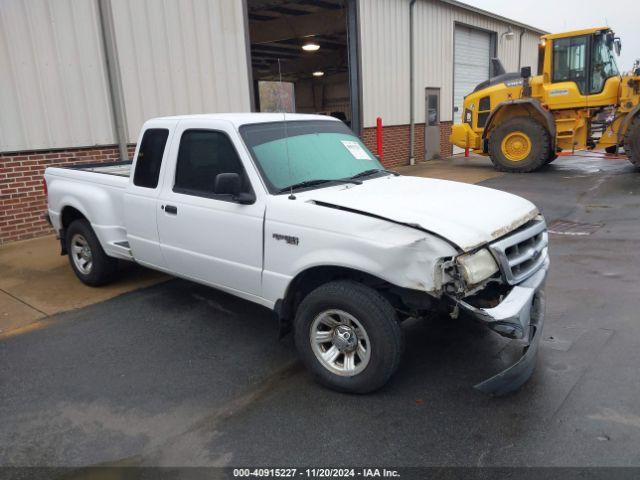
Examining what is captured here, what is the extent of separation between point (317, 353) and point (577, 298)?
294 centimetres

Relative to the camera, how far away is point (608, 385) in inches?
135

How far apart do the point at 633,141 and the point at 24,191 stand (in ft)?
42.4

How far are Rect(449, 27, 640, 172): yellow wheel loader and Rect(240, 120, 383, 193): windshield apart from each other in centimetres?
1043

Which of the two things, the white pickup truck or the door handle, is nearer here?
the white pickup truck

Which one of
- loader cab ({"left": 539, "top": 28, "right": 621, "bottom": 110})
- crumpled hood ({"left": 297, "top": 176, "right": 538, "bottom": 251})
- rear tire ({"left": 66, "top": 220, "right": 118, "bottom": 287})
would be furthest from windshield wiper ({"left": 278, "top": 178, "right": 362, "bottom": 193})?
loader cab ({"left": 539, "top": 28, "right": 621, "bottom": 110})

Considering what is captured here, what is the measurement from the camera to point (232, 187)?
146 inches

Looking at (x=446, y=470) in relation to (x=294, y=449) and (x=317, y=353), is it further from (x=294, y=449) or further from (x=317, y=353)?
(x=317, y=353)

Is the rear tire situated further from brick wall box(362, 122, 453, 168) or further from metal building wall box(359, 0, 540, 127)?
metal building wall box(359, 0, 540, 127)

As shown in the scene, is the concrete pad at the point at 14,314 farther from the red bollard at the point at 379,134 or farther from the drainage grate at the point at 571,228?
the red bollard at the point at 379,134

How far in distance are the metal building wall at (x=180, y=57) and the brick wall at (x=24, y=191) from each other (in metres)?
1.51

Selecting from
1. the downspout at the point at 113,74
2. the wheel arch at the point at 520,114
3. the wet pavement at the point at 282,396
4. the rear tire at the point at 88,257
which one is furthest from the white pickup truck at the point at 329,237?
the wheel arch at the point at 520,114

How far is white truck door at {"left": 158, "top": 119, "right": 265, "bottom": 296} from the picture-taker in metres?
3.90

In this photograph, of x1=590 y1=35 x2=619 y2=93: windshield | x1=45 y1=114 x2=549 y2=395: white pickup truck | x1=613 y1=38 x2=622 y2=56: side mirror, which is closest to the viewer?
x1=45 y1=114 x2=549 y2=395: white pickup truck

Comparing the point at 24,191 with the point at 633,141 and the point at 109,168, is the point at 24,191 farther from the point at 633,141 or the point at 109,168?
the point at 633,141
